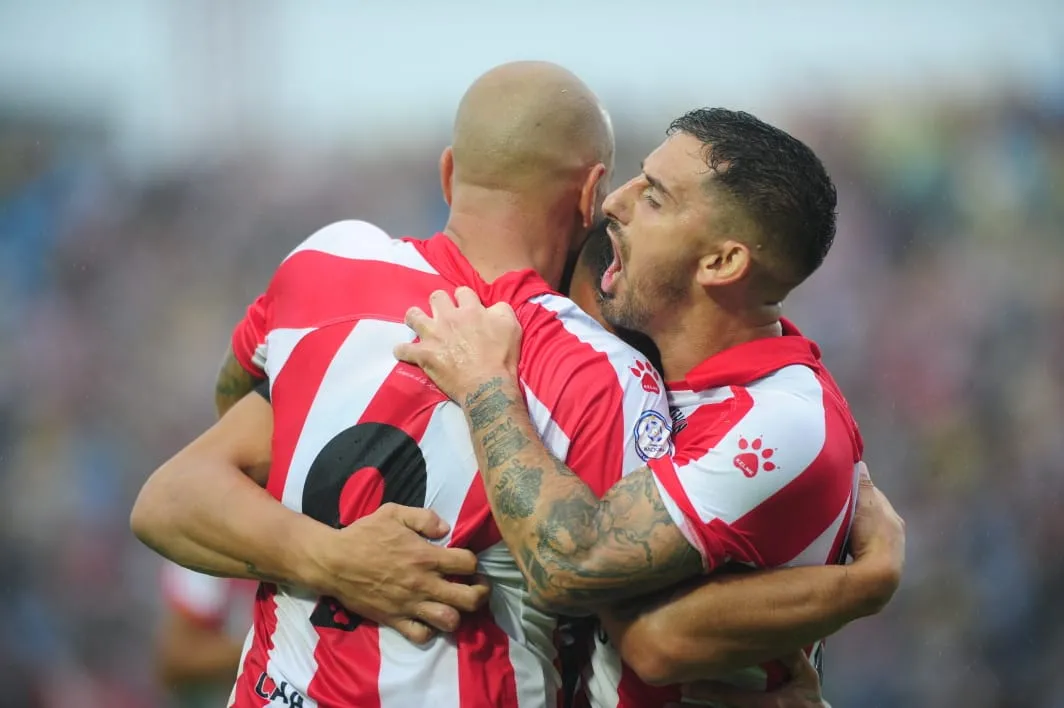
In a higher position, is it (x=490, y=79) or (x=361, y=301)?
(x=490, y=79)

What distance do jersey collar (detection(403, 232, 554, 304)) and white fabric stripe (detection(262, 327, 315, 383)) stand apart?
35cm

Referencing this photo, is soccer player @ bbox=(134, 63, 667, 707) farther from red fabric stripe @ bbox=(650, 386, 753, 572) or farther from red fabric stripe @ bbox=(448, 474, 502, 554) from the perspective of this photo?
red fabric stripe @ bbox=(650, 386, 753, 572)

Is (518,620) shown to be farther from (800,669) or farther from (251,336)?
(251,336)

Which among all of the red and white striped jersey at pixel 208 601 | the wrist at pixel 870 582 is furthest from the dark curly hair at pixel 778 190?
the red and white striped jersey at pixel 208 601

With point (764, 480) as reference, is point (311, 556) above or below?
below

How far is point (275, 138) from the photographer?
9.41 metres

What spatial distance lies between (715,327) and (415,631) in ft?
3.39

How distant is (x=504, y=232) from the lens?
291 cm

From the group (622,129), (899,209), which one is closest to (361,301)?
(899,209)

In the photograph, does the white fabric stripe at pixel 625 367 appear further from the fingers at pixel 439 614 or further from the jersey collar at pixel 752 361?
the fingers at pixel 439 614

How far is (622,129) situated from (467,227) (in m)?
6.64

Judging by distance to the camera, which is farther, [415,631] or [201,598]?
[201,598]

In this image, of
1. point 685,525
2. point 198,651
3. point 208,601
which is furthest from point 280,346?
point 198,651

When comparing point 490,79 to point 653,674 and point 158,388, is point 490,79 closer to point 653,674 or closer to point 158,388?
point 653,674
